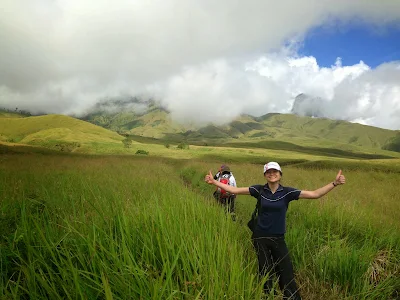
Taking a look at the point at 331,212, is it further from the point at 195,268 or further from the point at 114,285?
the point at 114,285

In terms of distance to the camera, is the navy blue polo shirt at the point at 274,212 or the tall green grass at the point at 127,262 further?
the navy blue polo shirt at the point at 274,212

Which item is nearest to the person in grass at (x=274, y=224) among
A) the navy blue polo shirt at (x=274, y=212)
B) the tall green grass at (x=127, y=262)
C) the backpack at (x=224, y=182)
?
the navy blue polo shirt at (x=274, y=212)

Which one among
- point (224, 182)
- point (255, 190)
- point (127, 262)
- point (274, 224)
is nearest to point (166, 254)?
point (127, 262)

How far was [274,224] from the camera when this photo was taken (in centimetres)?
444

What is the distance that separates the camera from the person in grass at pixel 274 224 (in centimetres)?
411

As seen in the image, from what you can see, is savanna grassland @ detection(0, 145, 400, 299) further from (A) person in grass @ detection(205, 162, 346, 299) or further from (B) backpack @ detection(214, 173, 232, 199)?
(B) backpack @ detection(214, 173, 232, 199)

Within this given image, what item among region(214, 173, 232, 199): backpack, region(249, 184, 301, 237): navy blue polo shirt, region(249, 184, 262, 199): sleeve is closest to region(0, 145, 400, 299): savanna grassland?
region(249, 184, 301, 237): navy blue polo shirt

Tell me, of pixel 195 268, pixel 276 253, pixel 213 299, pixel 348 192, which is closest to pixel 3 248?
pixel 195 268

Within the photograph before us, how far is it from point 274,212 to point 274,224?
20 centimetres

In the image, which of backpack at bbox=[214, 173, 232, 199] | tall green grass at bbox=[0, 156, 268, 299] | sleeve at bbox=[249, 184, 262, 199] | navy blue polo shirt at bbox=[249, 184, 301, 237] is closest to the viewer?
tall green grass at bbox=[0, 156, 268, 299]

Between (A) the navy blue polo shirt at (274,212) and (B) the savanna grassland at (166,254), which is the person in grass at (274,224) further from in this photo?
(B) the savanna grassland at (166,254)

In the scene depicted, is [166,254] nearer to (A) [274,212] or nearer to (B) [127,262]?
(B) [127,262]

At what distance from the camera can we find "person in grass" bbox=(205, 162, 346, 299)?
4.11 meters

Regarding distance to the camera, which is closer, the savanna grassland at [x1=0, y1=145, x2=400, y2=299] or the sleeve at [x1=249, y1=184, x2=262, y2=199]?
the savanna grassland at [x1=0, y1=145, x2=400, y2=299]
